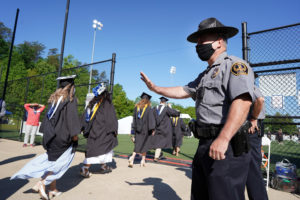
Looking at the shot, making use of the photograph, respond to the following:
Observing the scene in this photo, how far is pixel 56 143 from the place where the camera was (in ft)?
10.9

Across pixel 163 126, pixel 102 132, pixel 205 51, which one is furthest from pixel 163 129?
pixel 205 51

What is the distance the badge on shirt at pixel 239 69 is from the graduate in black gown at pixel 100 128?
3.99 m

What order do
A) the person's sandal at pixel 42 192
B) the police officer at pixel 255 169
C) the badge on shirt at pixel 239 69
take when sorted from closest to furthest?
1. the badge on shirt at pixel 239 69
2. the police officer at pixel 255 169
3. the person's sandal at pixel 42 192

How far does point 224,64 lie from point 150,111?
530 centimetres

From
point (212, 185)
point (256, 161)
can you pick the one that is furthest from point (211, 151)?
point (256, 161)

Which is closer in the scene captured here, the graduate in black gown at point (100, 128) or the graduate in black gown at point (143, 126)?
the graduate in black gown at point (100, 128)

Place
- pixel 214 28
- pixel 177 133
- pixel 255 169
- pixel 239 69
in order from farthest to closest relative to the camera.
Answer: pixel 177 133
pixel 255 169
pixel 214 28
pixel 239 69

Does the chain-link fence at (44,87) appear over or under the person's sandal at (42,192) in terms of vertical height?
over

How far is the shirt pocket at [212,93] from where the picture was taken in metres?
1.57

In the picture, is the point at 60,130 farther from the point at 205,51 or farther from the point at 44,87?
the point at 44,87

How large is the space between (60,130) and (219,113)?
9.01ft

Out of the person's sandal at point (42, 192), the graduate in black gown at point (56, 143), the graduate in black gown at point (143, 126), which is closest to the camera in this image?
the person's sandal at point (42, 192)

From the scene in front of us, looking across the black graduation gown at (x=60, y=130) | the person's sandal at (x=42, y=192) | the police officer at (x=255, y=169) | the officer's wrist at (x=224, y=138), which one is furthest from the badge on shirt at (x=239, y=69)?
the person's sandal at (x=42, y=192)

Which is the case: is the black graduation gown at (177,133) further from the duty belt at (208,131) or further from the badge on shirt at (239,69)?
the badge on shirt at (239,69)
